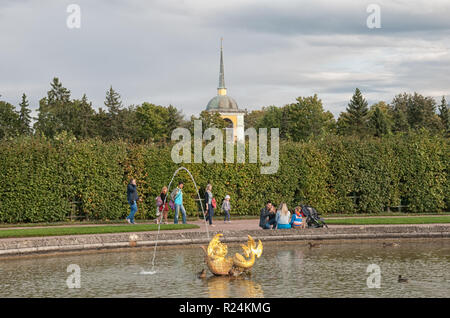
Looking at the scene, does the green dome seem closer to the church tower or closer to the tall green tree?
the church tower

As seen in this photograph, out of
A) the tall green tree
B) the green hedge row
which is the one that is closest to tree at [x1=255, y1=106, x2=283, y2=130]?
the tall green tree

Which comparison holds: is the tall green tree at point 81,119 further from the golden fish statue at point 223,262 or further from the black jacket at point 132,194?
the golden fish statue at point 223,262

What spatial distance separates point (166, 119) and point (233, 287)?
2912 inches

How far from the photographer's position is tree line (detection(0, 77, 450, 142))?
61969mm

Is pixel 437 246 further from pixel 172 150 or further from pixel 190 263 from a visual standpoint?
pixel 172 150

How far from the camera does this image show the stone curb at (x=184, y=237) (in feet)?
51.4

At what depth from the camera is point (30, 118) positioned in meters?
70.6

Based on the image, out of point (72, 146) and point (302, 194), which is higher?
point (72, 146)

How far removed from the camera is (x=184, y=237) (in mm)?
17562

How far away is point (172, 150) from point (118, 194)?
3.15m

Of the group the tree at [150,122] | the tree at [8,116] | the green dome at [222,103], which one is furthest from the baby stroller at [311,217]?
the green dome at [222,103]
